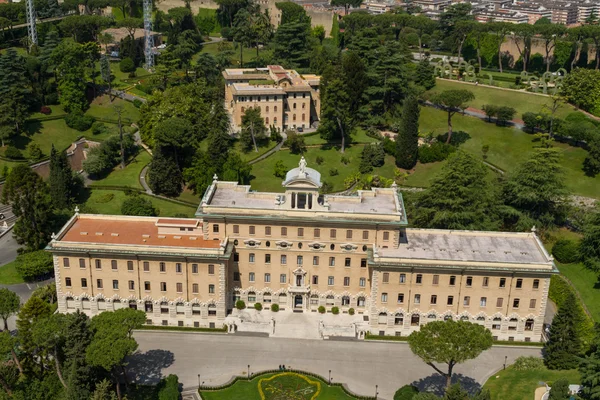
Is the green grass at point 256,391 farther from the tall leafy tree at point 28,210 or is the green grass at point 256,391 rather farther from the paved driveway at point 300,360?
the tall leafy tree at point 28,210

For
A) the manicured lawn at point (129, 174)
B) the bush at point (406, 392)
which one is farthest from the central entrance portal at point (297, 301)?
the manicured lawn at point (129, 174)

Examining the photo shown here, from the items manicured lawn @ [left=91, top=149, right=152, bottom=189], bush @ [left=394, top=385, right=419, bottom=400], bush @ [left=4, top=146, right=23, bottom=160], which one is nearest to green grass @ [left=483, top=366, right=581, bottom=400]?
bush @ [left=394, top=385, right=419, bottom=400]

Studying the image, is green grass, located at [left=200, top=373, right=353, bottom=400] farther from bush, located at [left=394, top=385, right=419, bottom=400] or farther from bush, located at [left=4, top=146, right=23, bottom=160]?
bush, located at [left=4, top=146, right=23, bottom=160]

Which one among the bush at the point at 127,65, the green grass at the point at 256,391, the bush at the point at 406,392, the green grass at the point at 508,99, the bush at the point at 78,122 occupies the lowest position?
the green grass at the point at 256,391

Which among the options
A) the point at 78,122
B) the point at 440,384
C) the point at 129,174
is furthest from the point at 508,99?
the point at 78,122

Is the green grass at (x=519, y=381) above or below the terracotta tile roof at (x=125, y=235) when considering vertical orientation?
below

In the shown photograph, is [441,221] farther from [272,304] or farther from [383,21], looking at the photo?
[383,21]

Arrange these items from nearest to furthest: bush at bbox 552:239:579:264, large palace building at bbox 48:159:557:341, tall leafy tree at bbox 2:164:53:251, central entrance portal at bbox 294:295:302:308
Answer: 1. large palace building at bbox 48:159:557:341
2. central entrance portal at bbox 294:295:302:308
3. bush at bbox 552:239:579:264
4. tall leafy tree at bbox 2:164:53:251
